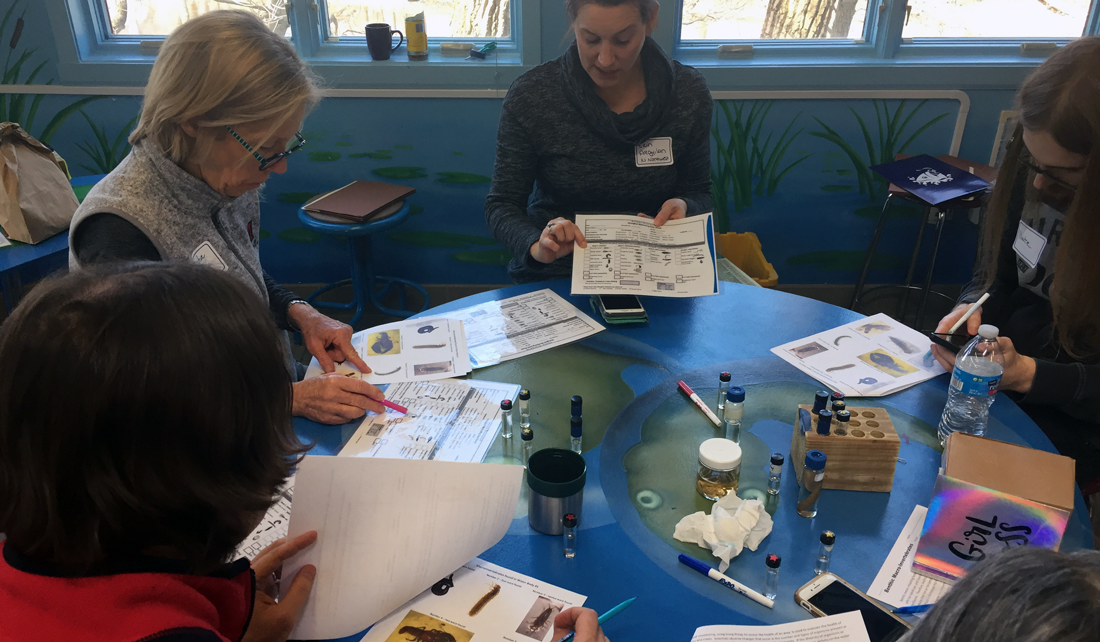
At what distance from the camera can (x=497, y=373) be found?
151 centimetres

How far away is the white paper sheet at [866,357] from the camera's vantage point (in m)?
1.47

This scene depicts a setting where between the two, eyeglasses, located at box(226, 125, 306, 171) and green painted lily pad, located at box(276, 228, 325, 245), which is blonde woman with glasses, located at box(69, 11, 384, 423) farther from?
green painted lily pad, located at box(276, 228, 325, 245)

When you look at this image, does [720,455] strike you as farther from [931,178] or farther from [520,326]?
[931,178]

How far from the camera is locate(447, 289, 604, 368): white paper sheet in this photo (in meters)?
1.59

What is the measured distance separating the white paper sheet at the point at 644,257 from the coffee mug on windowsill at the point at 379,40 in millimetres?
1821

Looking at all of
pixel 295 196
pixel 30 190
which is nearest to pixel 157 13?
pixel 295 196

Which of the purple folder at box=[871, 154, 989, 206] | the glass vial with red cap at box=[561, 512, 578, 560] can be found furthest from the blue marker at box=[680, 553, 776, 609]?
the purple folder at box=[871, 154, 989, 206]

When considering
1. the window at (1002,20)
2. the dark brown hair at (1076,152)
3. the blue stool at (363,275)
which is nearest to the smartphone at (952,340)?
the dark brown hair at (1076,152)

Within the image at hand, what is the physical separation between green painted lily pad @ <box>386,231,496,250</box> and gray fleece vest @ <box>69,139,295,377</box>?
1.91 metres

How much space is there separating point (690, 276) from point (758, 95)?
1791 millimetres

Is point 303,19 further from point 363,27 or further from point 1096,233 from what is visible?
point 1096,233

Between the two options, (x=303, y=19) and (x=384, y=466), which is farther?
(x=303, y=19)

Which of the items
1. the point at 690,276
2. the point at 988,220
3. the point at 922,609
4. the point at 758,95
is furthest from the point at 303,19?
the point at 922,609

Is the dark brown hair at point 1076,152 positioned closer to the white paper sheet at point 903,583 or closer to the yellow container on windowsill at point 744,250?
the white paper sheet at point 903,583
